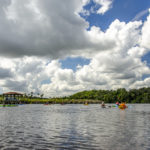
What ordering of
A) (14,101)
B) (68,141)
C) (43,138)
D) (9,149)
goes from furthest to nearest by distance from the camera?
(14,101) → (43,138) → (68,141) → (9,149)

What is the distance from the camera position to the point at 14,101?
153 m

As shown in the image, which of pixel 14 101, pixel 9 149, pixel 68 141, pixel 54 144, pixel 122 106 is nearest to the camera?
pixel 9 149

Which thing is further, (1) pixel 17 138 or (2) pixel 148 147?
(1) pixel 17 138

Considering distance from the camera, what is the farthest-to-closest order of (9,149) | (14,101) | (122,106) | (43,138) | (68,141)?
1. (14,101)
2. (122,106)
3. (43,138)
4. (68,141)
5. (9,149)

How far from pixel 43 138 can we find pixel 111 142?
697cm

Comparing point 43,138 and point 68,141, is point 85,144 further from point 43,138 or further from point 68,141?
point 43,138

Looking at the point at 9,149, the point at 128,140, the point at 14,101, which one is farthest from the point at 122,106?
the point at 14,101

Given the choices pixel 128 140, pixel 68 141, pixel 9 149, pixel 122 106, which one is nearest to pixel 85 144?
pixel 68 141

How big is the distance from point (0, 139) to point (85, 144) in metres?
8.79

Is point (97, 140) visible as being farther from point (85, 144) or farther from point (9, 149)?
point (9, 149)

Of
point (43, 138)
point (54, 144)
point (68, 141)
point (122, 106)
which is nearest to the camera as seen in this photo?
point (54, 144)

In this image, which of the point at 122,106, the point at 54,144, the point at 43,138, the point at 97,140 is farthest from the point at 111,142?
the point at 122,106

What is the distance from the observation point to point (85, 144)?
1766 centimetres

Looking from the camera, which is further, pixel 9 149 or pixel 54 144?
pixel 54 144
